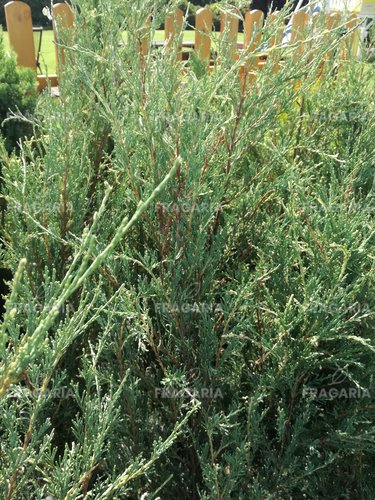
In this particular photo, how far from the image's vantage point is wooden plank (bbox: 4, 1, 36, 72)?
235 inches

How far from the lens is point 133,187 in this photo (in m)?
2.07

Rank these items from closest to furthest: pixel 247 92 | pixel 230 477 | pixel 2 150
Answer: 1. pixel 230 477
2. pixel 247 92
3. pixel 2 150

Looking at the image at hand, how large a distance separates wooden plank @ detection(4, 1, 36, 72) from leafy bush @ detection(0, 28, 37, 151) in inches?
57.7

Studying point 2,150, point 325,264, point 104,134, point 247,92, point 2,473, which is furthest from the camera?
point 104,134

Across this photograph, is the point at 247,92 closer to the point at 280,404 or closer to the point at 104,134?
the point at 104,134

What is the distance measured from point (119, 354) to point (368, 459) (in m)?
1.29

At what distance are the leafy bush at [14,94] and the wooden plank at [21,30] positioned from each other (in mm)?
1466

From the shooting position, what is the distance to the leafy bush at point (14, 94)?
4281 mm

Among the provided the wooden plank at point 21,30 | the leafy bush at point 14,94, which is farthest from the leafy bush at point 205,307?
the wooden plank at point 21,30

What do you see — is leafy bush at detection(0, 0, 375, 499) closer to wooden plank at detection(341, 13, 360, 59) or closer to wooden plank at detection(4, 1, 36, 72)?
wooden plank at detection(341, 13, 360, 59)

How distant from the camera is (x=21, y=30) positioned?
20.2ft

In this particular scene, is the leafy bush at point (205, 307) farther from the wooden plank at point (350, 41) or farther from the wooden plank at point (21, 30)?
the wooden plank at point (21, 30)

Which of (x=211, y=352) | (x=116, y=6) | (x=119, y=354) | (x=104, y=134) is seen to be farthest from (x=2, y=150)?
(x=211, y=352)

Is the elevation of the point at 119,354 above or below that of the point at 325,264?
below
